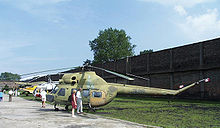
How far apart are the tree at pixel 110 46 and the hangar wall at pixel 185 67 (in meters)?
35.8

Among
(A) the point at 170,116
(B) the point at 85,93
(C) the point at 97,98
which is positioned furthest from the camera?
(B) the point at 85,93

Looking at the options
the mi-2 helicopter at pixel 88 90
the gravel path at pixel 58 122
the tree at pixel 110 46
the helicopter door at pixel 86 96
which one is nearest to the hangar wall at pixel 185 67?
the mi-2 helicopter at pixel 88 90

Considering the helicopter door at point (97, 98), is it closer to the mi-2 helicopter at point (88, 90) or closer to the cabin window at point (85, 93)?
the mi-2 helicopter at point (88, 90)

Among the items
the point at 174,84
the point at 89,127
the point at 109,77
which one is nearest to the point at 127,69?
the point at 109,77

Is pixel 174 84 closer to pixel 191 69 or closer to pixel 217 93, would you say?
pixel 191 69

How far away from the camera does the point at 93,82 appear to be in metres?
15.1

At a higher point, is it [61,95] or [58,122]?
[61,95]

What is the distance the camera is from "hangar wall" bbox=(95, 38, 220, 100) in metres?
25.2

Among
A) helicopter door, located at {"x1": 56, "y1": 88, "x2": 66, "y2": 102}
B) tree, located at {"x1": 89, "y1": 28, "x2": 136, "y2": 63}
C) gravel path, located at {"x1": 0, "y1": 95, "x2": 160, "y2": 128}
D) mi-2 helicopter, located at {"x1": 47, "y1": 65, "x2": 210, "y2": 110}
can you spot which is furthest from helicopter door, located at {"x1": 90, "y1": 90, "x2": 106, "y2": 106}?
tree, located at {"x1": 89, "y1": 28, "x2": 136, "y2": 63}

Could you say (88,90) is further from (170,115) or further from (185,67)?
(185,67)

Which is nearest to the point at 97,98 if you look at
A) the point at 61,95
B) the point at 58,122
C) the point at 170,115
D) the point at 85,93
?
the point at 85,93

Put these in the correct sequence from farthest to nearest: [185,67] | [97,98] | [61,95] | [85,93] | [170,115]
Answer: [185,67] → [61,95] → [85,93] → [97,98] → [170,115]

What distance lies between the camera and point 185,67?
2853 cm

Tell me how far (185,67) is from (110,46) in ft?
158
